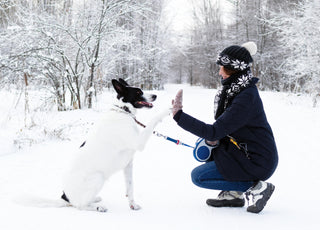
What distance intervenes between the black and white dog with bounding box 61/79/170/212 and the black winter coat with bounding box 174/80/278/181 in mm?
361

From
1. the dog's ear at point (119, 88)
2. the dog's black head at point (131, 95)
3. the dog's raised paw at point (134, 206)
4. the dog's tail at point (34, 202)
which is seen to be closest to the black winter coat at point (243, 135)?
the dog's black head at point (131, 95)

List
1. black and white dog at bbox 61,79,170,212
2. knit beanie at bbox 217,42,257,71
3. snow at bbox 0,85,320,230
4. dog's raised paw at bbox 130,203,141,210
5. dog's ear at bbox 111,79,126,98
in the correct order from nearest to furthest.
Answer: snow at bbox 0,85,320,230
black and white dog at bbox 61,79,170,212
knit beanie at bbox 217,42,257,71
dog's raised paw at bbox 130,203,141,210
dog's ear at bbox 111,79,126,98

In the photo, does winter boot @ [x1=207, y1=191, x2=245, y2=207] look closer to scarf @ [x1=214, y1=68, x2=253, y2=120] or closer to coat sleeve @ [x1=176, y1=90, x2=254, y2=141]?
coat sleeve @ [x1=176, y1=90, x2=254, y2=141]

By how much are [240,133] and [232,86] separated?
420 millimetres

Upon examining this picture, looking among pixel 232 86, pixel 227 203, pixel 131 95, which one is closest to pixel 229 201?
pixel 227 203

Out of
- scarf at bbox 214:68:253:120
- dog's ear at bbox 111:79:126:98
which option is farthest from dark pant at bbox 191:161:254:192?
dog's ear at bbox 111:79:126:98

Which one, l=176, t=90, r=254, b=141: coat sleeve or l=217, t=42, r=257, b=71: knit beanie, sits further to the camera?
l=217, t=42, r=257, b=71: knit beanie

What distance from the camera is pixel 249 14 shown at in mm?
21531

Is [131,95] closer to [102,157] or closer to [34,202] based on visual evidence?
[102,157]

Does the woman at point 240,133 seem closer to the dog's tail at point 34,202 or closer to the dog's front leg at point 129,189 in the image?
the dog's front leg at point 129,189

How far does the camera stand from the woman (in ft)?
6.67

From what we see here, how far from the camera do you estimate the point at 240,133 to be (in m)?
2.19

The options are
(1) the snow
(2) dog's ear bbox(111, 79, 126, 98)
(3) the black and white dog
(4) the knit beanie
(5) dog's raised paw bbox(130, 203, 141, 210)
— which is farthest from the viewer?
(2) dog's ear bbox(111, 79, 126, 98)

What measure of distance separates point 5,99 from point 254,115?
831cm
